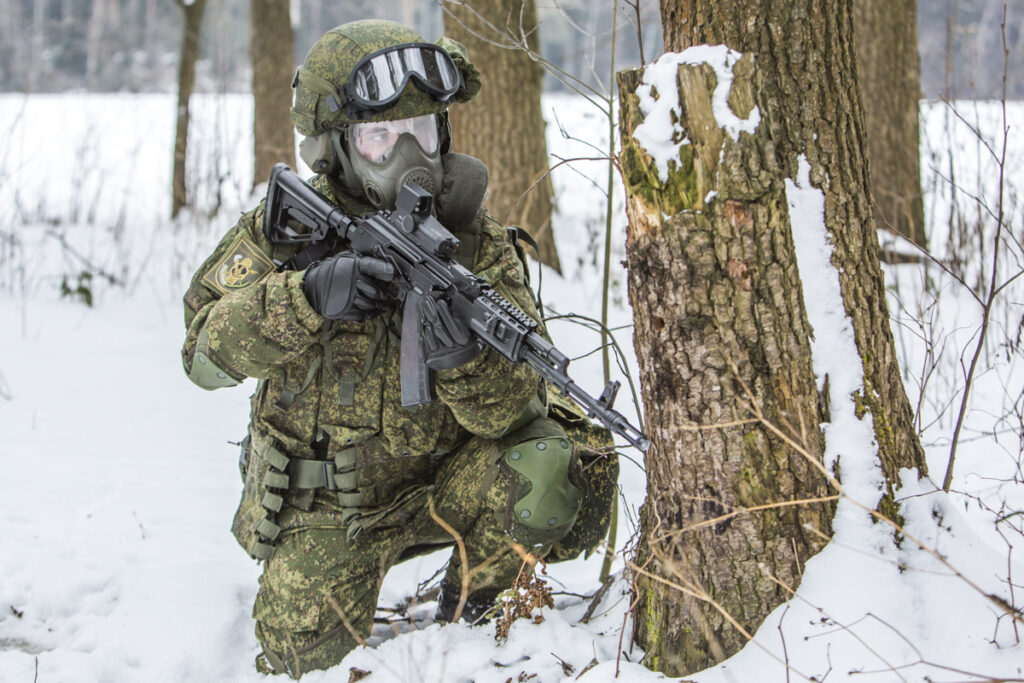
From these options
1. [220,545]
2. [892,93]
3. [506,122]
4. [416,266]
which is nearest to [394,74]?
[416,266]

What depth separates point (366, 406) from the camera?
8.16ft

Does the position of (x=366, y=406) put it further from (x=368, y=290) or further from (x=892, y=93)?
(x=892, y=93)

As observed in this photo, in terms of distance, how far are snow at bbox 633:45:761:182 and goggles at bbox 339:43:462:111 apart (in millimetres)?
953

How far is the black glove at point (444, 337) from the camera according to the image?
85.1 inches

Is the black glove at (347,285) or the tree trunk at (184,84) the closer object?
the black glove at (347,285)

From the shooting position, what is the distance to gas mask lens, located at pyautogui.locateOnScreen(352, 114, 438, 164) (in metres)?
2.42

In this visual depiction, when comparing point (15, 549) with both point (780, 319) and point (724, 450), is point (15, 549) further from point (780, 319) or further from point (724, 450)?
point (780, 319)

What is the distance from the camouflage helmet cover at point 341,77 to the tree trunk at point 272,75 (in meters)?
5.13

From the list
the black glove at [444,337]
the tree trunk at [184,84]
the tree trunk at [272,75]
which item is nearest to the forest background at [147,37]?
the tree trunk at [272,75]

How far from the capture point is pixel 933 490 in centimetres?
176

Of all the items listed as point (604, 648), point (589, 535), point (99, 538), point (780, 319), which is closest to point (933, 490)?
point (780, 319)

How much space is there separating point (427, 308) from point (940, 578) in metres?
1.34

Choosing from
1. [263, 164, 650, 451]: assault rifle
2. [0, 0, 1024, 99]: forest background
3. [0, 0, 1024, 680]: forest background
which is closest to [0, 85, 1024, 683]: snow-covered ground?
[0, 0, 1024, 680]: forest background

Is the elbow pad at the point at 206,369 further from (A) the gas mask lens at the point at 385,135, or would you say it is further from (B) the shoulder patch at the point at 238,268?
(A) the gas mask lens at the point at 385,135
